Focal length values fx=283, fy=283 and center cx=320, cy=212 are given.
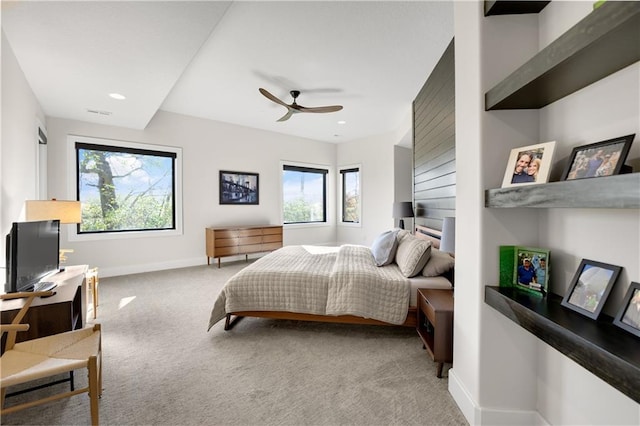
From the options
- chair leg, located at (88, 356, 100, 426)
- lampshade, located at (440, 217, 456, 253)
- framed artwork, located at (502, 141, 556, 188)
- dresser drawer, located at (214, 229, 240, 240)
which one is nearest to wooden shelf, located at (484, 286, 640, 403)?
framed artwork, located at (502, 141, 556, 188)

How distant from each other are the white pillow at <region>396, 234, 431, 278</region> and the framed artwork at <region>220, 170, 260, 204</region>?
407 cm

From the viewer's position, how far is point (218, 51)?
304cm

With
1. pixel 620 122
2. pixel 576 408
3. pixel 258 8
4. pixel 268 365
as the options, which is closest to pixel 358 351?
pixel 268 365

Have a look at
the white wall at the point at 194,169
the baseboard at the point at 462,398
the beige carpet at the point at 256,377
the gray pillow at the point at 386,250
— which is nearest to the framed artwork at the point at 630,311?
the baseboard at the point at 462,398

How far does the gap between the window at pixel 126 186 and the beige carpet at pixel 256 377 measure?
2.24 metres

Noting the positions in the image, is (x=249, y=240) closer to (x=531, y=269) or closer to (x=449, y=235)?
(x=449, y=235)

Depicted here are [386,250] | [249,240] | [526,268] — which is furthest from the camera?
[249,240]

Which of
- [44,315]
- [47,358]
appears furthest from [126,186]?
[47,358]

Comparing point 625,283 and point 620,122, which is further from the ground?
point 620,122

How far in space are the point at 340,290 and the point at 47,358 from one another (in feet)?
6.27

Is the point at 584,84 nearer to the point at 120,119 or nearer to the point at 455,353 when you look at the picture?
the point at 455,353

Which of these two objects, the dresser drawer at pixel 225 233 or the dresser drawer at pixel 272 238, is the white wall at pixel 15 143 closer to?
the dresser drawer at pixel 225 233

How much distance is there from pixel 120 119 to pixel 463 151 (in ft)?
15.7

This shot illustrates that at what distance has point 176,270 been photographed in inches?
197
